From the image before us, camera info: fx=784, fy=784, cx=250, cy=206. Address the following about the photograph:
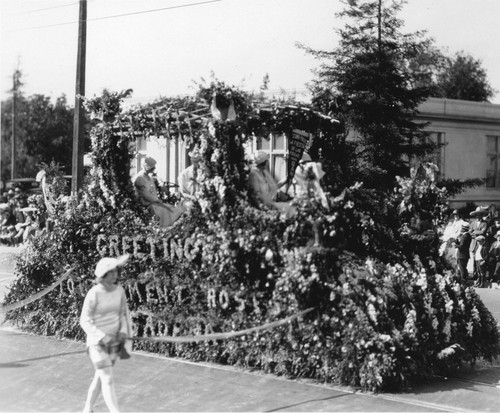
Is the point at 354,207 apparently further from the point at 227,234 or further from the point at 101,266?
the point at 101,266

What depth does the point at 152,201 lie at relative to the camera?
11117 mm

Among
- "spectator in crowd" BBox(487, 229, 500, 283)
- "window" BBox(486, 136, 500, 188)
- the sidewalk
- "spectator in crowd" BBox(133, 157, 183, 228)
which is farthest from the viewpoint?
"window" BBox(486, 136, 500, 188)

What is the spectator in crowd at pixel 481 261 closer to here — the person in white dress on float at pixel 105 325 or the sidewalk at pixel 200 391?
the sidewalk at pixel 200 391

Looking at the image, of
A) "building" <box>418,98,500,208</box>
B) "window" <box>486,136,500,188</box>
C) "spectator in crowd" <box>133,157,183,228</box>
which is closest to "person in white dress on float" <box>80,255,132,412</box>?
"spectator in crowd" <box>133,157,183,228</box>

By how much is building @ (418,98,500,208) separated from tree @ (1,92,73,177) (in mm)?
31944

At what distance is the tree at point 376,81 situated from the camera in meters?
20.2

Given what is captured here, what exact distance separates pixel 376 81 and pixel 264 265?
41.3ft

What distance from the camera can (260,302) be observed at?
8812mm

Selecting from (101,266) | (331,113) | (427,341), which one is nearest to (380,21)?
(331,113)

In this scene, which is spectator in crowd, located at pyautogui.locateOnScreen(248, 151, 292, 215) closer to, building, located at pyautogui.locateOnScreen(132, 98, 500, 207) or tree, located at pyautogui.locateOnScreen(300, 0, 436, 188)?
tree, located at pyautogui.locateOnScreen(300, 0, 436, 188)

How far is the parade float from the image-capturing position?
818 centimetres

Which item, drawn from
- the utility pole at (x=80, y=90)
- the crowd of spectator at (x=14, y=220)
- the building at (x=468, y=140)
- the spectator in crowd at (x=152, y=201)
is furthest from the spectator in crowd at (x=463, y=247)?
the crowd of spectator at (x=14, y=220)

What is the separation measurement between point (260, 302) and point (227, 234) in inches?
33.6

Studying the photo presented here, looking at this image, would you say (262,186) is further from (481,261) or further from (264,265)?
(481,261)
